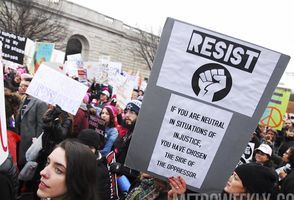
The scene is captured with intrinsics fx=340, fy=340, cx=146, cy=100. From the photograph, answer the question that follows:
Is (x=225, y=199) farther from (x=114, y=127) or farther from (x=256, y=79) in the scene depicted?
(x=114, y=127)

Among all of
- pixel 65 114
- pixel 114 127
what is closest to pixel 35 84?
pixel 65 114

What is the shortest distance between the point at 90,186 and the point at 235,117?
3.38 ft

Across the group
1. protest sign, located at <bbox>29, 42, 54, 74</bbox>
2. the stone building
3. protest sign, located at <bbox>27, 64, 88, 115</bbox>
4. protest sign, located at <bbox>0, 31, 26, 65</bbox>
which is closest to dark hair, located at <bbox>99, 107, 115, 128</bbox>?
protest sign, located at <bbox>27, 64, 88, 115</bbox>

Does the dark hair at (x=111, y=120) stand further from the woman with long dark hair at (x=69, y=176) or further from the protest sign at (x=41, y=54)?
the protest sign at (x=41, y=54)

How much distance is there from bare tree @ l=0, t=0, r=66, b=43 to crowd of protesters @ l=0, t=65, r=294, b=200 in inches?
779

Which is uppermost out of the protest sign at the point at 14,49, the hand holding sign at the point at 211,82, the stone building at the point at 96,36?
the hand holding sign at the point at 211,82

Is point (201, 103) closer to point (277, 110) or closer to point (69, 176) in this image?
point (69, 176)

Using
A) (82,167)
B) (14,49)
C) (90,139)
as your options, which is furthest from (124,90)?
(82,167)

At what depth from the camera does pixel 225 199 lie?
2.59 meters

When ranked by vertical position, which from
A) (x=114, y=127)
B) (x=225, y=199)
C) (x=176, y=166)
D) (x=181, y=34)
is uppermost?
(x=181, y=34)

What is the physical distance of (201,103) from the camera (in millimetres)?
2225

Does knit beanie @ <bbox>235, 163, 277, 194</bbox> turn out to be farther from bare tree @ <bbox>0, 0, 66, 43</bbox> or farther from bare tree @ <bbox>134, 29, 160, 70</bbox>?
bare tree @ <bbox>134, 29, 160, 70</bbox>

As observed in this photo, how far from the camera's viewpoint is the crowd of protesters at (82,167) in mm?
2076

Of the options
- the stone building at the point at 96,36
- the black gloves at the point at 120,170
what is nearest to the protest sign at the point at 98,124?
the black gloves at the point at 120,170
